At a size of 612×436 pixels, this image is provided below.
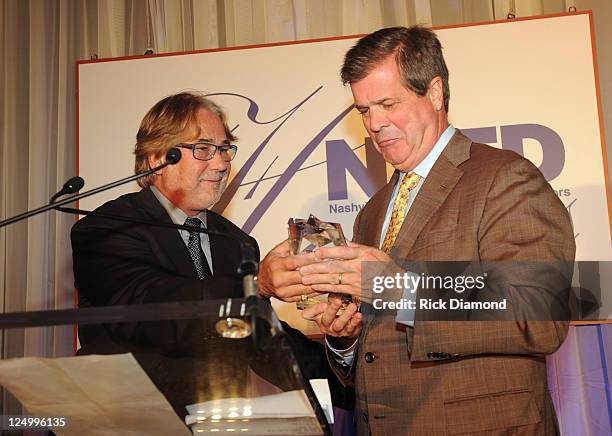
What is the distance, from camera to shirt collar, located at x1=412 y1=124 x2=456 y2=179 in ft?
8.59

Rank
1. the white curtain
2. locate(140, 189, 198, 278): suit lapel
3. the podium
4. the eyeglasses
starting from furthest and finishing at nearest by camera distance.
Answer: the white curtain
the eyeglasses
locate(140, 189, 198, 278): suit lapel
the podium

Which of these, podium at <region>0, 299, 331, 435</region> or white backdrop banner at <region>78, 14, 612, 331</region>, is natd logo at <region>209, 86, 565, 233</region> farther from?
podium at <region>0, 299, 331, 435</region>

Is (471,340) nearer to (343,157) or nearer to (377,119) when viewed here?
(377,119)

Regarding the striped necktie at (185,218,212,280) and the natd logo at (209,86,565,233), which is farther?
the natd logo at (209,86,565,233)

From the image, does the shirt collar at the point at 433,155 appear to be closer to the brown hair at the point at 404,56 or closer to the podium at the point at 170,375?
the brown hair at the point at 404,56

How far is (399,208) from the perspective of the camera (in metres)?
2.58

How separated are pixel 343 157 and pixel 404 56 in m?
1.12

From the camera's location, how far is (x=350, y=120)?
3746mm

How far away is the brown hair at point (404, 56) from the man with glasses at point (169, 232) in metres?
0.73

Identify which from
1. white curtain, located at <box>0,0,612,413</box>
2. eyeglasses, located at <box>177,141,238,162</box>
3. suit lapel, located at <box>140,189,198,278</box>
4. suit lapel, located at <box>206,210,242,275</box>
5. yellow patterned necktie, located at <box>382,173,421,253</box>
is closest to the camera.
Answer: yellow patterned necktie, located at <box>382,173,421,253</box>

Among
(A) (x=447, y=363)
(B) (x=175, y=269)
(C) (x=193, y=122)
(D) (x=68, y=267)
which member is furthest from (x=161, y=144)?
(A) (x=447, y=363)

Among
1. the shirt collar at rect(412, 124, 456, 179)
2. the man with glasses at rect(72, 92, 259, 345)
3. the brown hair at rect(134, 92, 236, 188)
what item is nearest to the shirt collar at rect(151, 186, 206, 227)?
the man with glasses at rect(72, 92, 259, 345)

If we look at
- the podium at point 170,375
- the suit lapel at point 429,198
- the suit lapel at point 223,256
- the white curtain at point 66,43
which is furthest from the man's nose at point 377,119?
the white curtain at point 66,43

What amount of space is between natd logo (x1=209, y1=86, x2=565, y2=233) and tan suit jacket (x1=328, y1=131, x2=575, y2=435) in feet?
4.05
